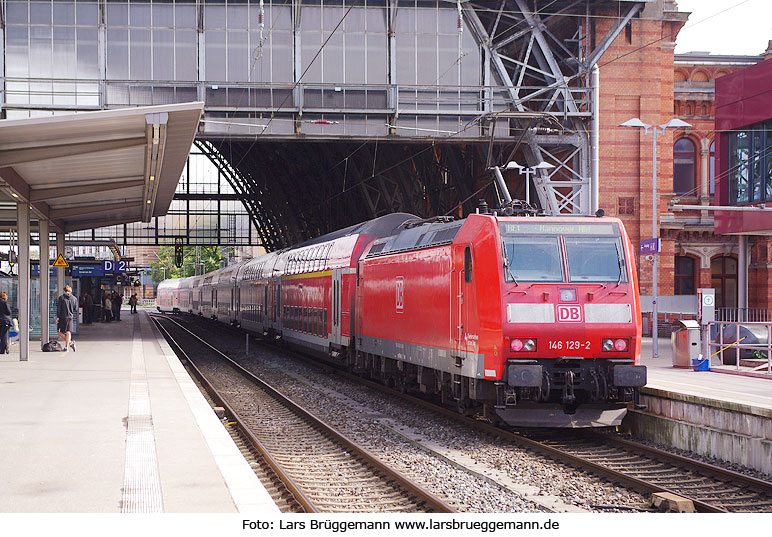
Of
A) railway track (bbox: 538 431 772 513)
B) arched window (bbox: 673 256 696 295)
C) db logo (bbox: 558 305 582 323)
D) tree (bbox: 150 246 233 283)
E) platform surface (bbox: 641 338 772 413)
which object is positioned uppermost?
tree (bbox: 150 246 233 283)

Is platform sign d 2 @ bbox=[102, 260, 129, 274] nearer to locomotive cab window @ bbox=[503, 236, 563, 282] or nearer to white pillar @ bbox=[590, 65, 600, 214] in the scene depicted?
white pillar @ bbox=[590, 65, 600, 214]

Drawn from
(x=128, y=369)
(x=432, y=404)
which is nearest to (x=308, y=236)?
(x=128, y=369)

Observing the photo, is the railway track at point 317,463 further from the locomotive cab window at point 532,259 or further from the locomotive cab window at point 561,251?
the locomotive cab window at point 561,251

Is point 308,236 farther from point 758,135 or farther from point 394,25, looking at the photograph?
point 758,135

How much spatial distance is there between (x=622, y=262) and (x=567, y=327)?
1.36 m

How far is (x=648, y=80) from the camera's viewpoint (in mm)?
32906

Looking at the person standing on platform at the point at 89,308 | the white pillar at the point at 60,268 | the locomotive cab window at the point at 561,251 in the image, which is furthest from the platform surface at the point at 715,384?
the person standing on platform at the point at 89,308

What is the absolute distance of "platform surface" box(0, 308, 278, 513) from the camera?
24.4 ft

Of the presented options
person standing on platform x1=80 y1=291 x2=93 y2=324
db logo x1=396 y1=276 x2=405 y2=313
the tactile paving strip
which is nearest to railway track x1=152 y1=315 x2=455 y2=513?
the tactile paving strip

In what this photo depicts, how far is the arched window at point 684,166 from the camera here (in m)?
43.9

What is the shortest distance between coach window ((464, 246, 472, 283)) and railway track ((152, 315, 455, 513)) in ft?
9.35

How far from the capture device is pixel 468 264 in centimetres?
1337

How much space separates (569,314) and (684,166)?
33.8 metres

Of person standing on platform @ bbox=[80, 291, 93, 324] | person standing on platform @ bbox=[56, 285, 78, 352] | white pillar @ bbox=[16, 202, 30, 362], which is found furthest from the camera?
person standing on platform @ bbox=[80, 291, 93, 324]
